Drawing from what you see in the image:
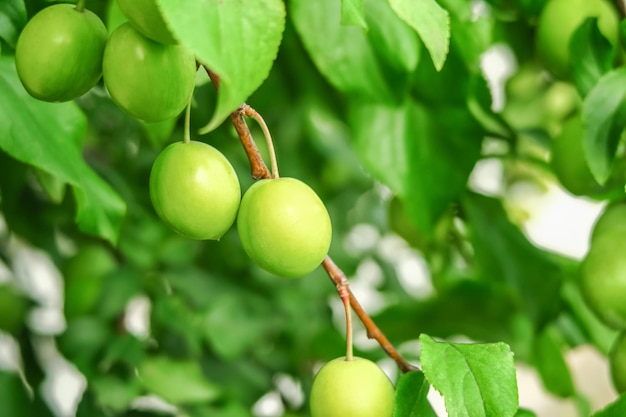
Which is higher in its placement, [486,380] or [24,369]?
[486,380]

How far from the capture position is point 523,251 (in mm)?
392

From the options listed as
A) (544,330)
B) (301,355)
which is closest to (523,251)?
(544,330)

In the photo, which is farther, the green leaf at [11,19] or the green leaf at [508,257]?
the green leaf at [508,257]

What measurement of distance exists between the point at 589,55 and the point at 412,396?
0.13 m

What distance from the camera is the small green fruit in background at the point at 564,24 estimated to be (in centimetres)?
30

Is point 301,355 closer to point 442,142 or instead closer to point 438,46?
point 442,142

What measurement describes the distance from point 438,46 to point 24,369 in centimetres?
33

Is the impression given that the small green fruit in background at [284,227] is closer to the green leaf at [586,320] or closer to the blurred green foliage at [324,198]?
the blurred green foliage at [324,198]

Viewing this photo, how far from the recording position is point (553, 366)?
1.34ft

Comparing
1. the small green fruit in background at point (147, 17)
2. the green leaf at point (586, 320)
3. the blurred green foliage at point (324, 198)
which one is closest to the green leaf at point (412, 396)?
the blurred green foliage at point (324, 198)

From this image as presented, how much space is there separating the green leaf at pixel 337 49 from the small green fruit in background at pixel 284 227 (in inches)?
4.3

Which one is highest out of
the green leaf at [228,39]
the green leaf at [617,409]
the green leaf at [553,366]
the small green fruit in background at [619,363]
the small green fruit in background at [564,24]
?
the green leaf at [228,39]

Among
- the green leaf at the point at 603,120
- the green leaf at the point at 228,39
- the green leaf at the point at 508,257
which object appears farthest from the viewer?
the green leaf at the point at 508,257

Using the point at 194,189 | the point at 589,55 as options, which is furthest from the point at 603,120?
the point at 194,189
